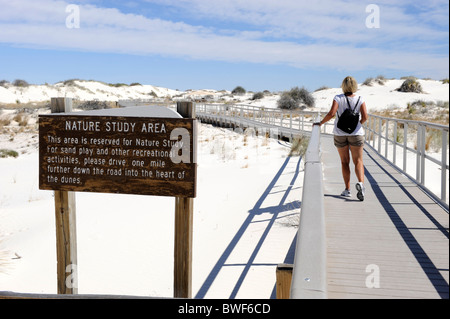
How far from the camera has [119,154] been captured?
477 centimetres

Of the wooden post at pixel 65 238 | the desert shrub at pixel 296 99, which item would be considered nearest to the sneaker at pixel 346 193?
the wooden post at pixel 65 238

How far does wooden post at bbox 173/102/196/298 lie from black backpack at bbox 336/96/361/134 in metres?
2.42

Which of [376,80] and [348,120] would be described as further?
[376,80]

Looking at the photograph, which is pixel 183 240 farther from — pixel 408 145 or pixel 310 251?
pixel 408 145

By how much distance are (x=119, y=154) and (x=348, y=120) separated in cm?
302

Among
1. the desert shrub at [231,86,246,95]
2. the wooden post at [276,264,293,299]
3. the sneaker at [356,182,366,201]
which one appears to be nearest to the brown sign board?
the wooden post at [276,264,293,299]

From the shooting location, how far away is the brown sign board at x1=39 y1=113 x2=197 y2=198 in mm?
4617

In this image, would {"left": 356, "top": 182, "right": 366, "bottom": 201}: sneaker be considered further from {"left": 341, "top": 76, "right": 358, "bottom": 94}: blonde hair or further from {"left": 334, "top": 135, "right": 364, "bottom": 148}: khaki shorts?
{"left": 341, "top": 76, "right": 358, "bottom": 94}: blonde hair

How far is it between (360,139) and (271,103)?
5016cm

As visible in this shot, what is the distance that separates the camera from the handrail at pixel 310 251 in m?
3.20

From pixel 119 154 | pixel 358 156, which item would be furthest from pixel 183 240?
pixel 358 156

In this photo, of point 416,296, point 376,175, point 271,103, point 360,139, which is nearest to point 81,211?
point 376,175

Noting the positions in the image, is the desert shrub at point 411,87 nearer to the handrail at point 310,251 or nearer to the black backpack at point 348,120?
the black backpack at point 348,120
